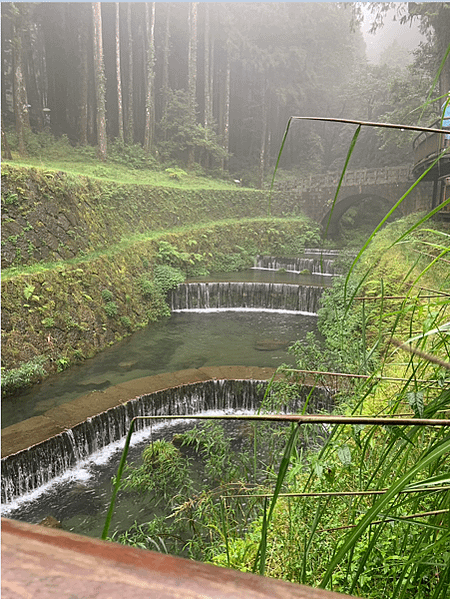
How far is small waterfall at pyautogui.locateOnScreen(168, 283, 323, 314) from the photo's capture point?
10.8m

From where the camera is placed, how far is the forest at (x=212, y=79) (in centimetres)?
1628

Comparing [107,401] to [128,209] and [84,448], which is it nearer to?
[84,448]

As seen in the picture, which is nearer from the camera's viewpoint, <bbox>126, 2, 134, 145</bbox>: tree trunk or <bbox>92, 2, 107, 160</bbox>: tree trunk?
<bbox>92, 2, 107, 160</bbox>: tree trunk

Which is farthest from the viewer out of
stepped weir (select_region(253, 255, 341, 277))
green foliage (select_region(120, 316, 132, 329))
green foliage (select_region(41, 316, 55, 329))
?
stepped weir (select_region(253, 255, 341, 277))

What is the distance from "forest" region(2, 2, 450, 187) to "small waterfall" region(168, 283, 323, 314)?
805 cm

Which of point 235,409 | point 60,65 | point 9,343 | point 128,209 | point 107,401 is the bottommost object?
point 235,409

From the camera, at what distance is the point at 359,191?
62.4ft

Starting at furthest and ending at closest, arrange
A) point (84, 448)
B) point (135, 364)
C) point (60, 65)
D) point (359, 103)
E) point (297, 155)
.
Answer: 1. point (297, 155)
2. point (359, 103)
3. point (60, 65)
4. point (135, 364)
5. point (84, 448)

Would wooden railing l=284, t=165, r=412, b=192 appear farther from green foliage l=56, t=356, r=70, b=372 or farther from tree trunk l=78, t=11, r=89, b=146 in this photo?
green foliage l=56, t=356, r=70, b=372

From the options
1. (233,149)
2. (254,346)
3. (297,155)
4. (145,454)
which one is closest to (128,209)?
(254,346)

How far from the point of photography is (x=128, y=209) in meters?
12.6

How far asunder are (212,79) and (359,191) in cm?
1128

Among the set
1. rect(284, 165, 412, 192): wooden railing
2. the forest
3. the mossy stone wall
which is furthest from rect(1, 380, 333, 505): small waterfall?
rect(284, 165, 412, 192): wooden railing

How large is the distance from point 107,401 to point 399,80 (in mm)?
16641
